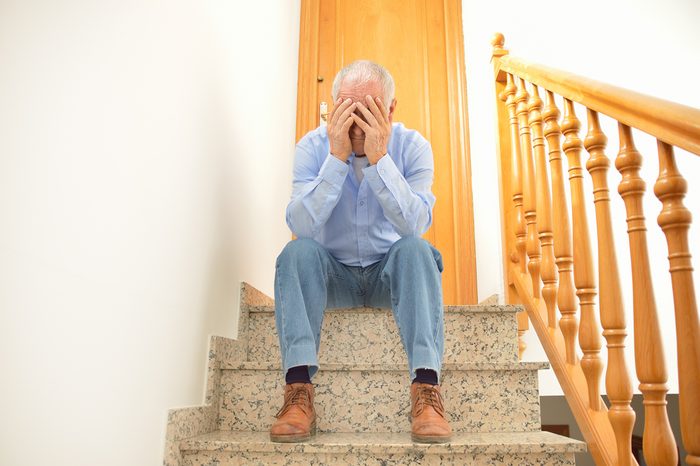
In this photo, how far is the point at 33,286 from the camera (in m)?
0.77

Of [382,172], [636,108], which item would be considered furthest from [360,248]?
[636,108]

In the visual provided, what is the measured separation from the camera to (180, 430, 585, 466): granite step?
115 centimetres

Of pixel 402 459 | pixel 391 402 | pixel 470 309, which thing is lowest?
pixel 402 459

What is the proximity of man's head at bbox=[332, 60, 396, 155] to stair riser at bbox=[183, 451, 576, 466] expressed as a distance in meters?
0.82

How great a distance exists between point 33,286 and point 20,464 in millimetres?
246

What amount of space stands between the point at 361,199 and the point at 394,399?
0.58m

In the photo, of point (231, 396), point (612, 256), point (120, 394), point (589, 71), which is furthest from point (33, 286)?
point (589, 71)

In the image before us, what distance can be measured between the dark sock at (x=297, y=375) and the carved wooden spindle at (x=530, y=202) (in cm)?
83

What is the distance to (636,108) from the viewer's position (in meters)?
1.00

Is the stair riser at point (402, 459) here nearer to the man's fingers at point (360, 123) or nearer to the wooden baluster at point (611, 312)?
the wooden baluster at point (611, 312)

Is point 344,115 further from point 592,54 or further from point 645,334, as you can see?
point 592,54

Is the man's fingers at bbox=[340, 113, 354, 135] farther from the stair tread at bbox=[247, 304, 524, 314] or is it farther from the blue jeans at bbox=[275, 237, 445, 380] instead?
the stair tread at bbox=[247, 304, 524, 314]

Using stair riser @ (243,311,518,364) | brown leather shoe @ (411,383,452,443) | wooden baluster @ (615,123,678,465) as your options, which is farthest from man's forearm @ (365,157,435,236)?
wooden baluster @ (615,123,678,465)

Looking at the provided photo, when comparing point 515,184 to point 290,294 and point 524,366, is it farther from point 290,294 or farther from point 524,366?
point 290,294
